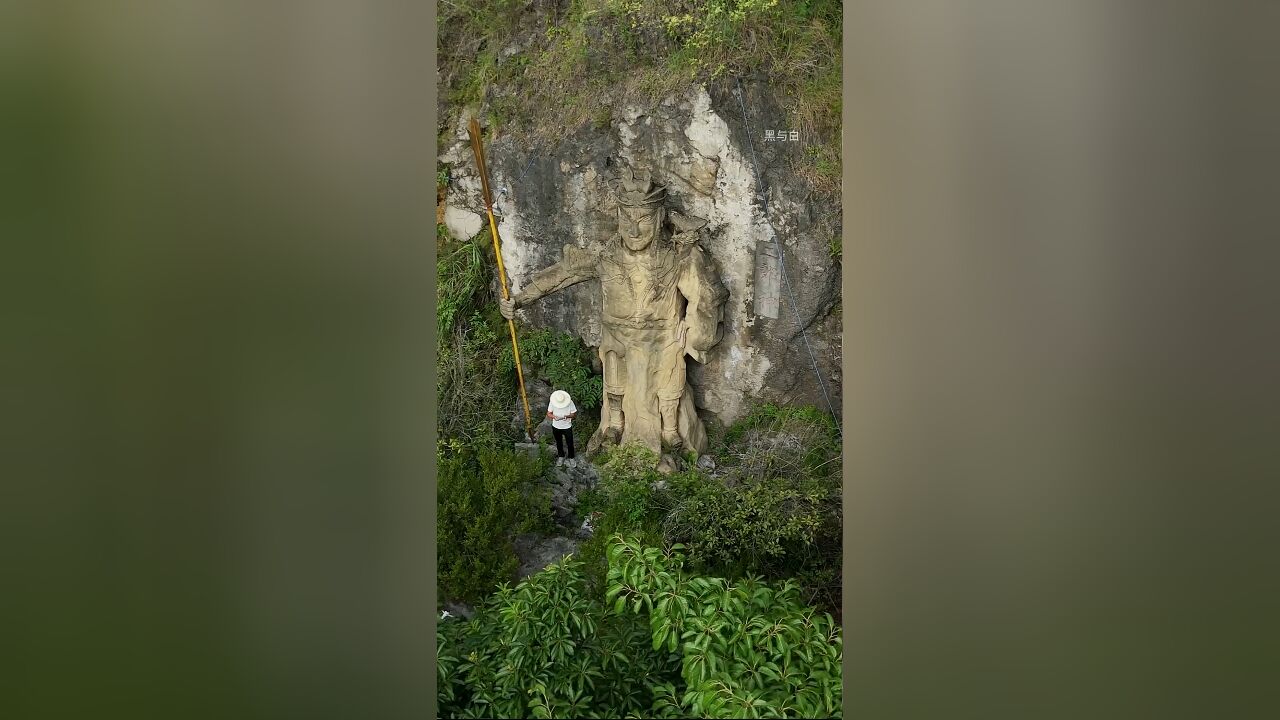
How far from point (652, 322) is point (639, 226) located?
422mm

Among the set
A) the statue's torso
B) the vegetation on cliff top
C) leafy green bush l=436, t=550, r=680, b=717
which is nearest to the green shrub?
leafy green bush l=436, t=550, r=680, b=717

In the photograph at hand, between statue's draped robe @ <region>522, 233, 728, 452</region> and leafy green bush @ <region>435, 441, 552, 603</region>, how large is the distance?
0.37 m

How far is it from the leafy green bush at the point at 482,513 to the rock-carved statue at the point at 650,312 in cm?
37

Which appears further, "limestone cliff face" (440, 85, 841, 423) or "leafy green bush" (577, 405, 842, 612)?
"limestone cliff face" (440, 85, 841, 423)

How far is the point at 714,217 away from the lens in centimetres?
359

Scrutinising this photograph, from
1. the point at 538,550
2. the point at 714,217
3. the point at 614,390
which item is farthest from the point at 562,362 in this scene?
the point at 714,217

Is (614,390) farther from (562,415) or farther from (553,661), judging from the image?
(553,661)

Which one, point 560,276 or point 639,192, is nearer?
point 639,192

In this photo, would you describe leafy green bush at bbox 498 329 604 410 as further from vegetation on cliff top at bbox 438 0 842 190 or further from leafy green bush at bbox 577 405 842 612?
vegetation on cliff top at bbox 438 0 842 190

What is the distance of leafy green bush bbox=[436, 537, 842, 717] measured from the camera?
222 cm

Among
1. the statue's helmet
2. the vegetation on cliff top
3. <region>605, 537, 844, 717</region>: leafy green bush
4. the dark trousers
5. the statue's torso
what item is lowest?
<region>605, 537, 844, 717</region>: leafy green bush
